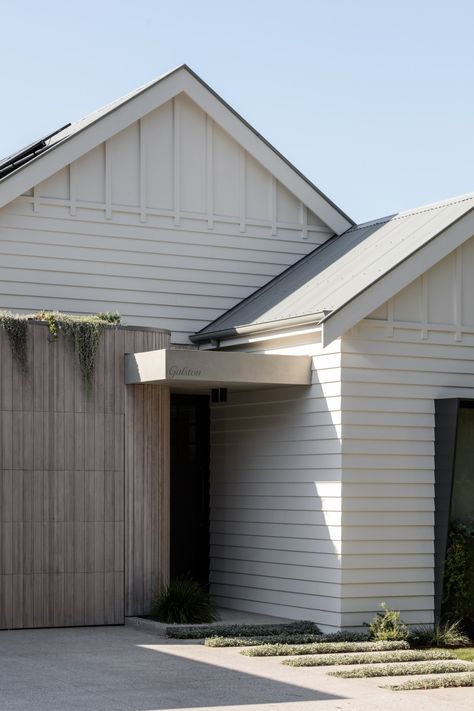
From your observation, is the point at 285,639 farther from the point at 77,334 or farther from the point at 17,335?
the point at 17,335

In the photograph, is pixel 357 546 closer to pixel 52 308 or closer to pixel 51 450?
pixel 51 450

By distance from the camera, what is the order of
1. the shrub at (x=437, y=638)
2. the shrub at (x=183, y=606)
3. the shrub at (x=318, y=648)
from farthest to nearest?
the shrub at (x=183, y=606) < the shrub at (x=437, y=638) < the shrub at (x=318, y=648)

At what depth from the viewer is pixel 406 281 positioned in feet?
52.7

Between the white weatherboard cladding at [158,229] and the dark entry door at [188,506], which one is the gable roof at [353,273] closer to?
the white weatherboard cladding at [158,229]

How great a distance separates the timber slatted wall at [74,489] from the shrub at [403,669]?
4336 mm

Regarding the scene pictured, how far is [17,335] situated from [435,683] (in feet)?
22.8

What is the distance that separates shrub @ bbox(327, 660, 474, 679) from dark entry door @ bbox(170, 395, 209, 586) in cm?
614

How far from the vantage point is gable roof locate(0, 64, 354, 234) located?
59.9ft

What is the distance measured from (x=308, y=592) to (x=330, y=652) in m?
2.08

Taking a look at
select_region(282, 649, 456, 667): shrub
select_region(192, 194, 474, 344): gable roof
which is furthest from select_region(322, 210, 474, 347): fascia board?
select_region(282, 649, 456, 667): shrub

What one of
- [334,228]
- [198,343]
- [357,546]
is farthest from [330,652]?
[334,228]

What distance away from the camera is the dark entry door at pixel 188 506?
63.1 feet

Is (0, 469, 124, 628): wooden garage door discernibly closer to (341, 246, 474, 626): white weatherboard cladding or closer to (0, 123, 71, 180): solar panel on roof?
(341, 246, 474, 626): white weatherboard cladding

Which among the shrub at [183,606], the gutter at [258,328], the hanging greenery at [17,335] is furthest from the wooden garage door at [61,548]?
the gutter at [258,328]
